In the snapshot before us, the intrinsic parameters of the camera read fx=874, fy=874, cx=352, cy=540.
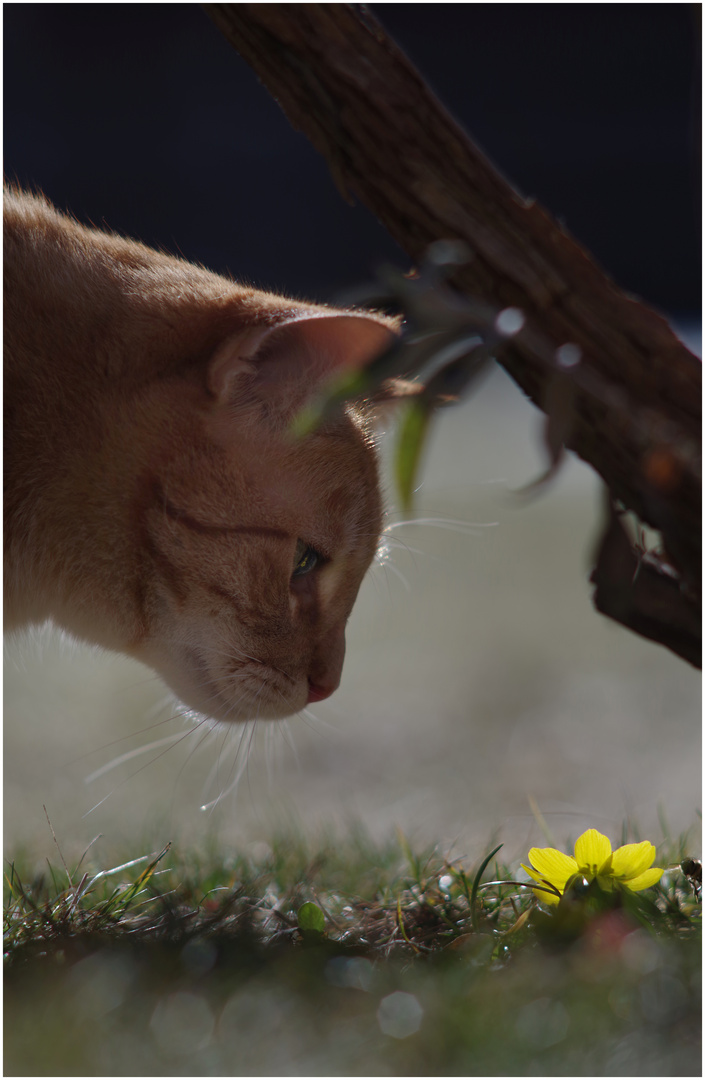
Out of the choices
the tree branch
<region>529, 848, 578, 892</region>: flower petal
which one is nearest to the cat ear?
the tree branch

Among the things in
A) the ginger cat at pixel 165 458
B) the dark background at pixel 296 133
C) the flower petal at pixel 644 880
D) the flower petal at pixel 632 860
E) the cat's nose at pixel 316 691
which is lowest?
the flower petal at pixel 644 880

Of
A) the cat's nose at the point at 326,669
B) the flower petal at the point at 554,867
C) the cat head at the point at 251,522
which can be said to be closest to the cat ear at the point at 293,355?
the cat head at the point at 251,522

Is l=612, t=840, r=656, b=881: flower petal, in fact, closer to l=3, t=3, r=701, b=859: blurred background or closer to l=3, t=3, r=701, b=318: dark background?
l=3, t=3, r=701, b=859: blurred background

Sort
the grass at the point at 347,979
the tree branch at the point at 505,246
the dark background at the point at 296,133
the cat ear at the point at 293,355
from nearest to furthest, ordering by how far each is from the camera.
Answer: the grass at the point at 347,979
the tree branch at the point at 505,246
the cat ear at the point at 293,355
the dark background at the point at 296,133

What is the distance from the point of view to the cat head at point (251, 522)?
133cm

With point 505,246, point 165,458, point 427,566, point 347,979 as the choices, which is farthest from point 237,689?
point 427,566

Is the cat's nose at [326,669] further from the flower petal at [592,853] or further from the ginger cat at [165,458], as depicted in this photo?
the flower petal at [592,853]

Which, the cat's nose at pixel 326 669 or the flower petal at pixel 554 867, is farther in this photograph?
the cat's nose at pixel 326 669

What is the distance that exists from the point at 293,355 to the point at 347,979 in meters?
0.87

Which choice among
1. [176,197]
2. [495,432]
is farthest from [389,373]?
[176,197]

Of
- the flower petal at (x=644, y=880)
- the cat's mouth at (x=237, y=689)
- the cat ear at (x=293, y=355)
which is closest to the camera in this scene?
the flower petal at (x=644, y=880)

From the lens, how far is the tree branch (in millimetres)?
1004

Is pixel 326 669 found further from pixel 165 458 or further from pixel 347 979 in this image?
pixel 347 979

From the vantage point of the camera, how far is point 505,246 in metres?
1.06
